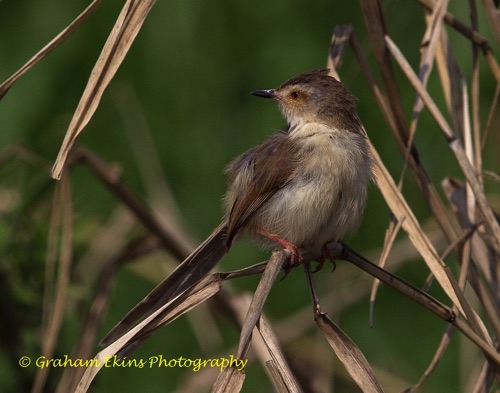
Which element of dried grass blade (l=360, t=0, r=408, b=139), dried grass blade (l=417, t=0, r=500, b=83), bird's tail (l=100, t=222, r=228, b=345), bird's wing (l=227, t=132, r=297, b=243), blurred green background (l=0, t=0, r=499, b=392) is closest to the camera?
bird's tail (l=100, t=222, r=228, b=345)

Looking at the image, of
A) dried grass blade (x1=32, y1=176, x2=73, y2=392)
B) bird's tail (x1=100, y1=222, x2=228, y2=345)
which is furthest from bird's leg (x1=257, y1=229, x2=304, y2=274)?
dried grass blade (x1=32, y1=176, x2=73, y2=392)

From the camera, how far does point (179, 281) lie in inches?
102

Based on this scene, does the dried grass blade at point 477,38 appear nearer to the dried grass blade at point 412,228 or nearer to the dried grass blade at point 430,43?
the dried grass blade at point 430,43

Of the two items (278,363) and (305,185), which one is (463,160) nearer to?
(305,185)

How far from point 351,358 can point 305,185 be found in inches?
31.3

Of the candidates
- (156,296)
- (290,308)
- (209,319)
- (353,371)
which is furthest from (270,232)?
(290,308)

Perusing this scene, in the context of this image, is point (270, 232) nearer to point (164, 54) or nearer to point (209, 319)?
point (209, 319)

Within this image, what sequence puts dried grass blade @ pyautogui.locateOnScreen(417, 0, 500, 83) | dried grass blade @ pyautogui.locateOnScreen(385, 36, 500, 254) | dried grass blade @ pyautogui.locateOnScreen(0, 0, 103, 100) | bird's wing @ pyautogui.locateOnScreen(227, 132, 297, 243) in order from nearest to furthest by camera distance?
dried grass blade @ pyautogui.locateOnScreen(0, 0, 103, 100) → dried grass blade @ pyautogui.locateOnScreen(385, 36, 500, 254) → dried grass blade @ pyautogui.locateOnScreen(417, 0, 500, 83) → bird's wing @ pyautogui.locateOnScreen(227, 132, 297, 243)

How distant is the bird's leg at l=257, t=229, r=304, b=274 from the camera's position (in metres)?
2.70

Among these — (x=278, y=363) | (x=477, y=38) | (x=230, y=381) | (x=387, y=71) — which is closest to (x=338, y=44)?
(x=387, y=71)

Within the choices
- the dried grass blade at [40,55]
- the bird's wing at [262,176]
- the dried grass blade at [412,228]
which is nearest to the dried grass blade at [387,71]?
the dried grass blade at [412,228]

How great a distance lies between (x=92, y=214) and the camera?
14.5 feet

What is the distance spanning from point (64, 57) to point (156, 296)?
2.88m

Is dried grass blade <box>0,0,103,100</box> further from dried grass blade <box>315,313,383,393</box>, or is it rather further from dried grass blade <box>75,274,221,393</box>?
dried grass blade <box>315,313,383,393</box>
